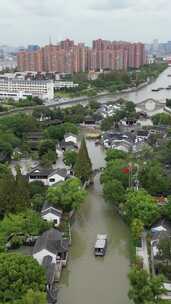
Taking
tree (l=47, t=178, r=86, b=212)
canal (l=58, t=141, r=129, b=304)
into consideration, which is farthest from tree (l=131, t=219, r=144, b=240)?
tree (l=47, t=178, r=86, b=212)

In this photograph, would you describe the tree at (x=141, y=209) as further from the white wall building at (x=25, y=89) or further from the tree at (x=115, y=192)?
the white wall building at (x=25, y=89)

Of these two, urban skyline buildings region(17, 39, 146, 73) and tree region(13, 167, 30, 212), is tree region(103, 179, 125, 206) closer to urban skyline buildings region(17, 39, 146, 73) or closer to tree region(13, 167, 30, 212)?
tree region(13, 167, 30, 212)

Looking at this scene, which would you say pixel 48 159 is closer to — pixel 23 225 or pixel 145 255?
pixel 23 225

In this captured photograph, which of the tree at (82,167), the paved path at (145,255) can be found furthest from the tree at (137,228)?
the tree at (82,167)

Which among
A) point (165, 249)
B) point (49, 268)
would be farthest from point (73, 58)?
point (49, 268)

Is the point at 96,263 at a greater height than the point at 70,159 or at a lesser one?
lesser
